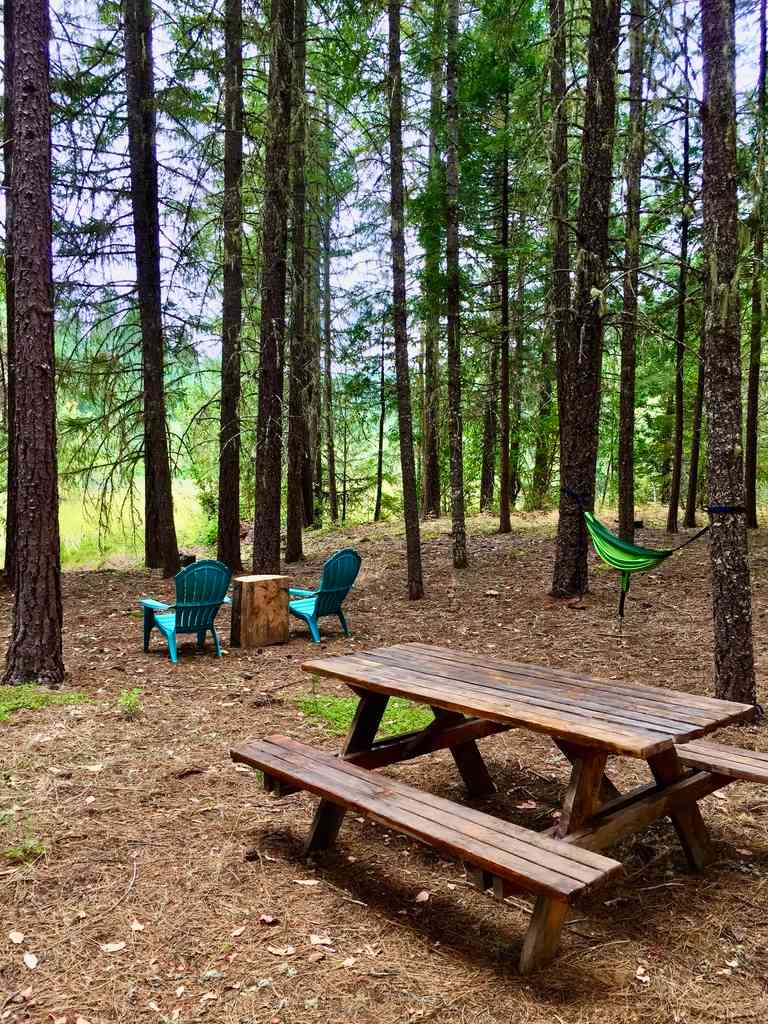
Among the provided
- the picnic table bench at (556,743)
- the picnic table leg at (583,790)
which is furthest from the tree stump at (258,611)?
the picnic table leg at (583,790)

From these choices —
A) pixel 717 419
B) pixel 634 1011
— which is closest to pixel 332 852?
pixel 634 1011

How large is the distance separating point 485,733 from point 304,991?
5.69 feet

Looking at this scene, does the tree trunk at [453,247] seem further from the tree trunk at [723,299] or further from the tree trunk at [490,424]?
the tree trunk at [723,299]

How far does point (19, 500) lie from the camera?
215 inches

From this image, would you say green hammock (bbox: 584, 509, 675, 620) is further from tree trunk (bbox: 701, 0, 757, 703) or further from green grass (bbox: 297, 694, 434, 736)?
green grass (bbox: 297, 694, 434, 736)

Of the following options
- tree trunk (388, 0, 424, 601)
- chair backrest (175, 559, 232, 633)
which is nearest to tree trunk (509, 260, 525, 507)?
tree trunk (388, 0, 424, 601)

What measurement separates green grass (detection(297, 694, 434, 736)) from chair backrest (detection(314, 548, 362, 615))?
178 centimetres

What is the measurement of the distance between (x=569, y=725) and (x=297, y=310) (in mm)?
9991

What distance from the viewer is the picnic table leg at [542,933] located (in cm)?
242

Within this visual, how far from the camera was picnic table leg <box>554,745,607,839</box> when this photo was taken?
274cm

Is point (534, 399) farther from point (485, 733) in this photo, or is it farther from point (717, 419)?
point (485, 733)

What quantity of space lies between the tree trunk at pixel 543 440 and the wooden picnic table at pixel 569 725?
1169 centimetres

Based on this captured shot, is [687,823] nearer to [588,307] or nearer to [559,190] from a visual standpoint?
[588,307]

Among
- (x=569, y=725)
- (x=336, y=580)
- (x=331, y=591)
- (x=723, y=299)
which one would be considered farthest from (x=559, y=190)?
(x=569, y=725)
